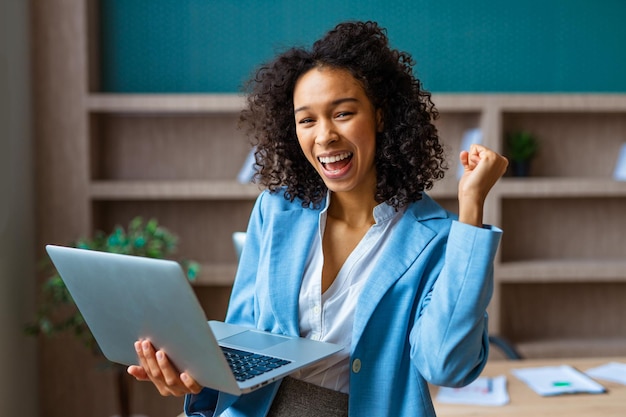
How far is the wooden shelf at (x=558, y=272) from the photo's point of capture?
343 centimetres

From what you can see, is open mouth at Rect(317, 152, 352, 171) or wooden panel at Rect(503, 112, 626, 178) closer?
open mouth at Rect(317, 152, 352, 171)

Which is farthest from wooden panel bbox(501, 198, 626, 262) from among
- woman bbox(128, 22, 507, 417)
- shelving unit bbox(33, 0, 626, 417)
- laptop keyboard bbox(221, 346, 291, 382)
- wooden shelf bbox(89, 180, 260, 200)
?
laptop keyboard bbox(221, 346, 291, 382)

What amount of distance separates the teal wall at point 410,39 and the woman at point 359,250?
2.09 m

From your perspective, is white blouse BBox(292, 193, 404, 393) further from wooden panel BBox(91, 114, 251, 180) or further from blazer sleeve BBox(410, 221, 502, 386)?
wooden panel BBox(91, 114, 251, 180)

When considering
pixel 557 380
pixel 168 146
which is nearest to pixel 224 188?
pixel 168 146

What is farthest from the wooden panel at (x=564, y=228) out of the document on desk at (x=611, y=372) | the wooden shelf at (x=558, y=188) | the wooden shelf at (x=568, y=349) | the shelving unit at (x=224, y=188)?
the document on desk at (x=611, y=372)

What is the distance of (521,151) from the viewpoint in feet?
11.5

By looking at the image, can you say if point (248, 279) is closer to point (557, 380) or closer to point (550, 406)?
point (550, 406)

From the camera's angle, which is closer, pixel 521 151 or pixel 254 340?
pixel 254 340

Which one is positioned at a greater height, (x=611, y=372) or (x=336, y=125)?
(x=336, y=125)

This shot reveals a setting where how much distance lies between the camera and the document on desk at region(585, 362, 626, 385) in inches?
92.0

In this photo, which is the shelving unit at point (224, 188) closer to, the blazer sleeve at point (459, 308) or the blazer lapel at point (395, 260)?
the blazer lapel at point (395, 260)

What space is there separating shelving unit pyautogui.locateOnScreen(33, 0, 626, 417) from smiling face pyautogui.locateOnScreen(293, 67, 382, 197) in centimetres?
184

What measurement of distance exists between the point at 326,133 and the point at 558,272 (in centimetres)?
249
